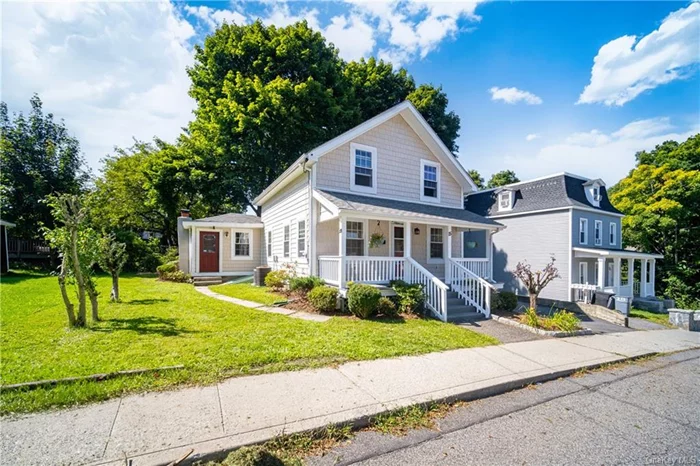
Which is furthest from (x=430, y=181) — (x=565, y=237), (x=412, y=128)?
(x=565, y=237)

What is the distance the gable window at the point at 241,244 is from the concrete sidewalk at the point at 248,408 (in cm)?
1315

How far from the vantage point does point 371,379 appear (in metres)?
4.35

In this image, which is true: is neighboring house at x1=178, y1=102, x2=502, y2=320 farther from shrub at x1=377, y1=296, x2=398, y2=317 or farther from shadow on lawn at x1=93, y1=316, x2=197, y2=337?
shadow on lawn at x1=93, y1=316, x2=197, y2=337

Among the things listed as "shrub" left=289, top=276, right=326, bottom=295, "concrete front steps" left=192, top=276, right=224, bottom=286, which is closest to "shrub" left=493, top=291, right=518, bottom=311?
"shrub" left=289, top=276, right=326, bottom=295

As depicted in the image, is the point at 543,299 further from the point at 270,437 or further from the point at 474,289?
the point at 270,437

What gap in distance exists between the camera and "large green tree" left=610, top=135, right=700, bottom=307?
20.1 metres

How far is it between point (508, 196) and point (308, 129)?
45.1 feet

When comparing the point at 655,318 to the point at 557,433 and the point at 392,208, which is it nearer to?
the point at 392,208

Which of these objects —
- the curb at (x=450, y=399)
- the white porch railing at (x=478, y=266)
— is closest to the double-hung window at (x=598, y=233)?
the white porch railing at (x=478, y=266)

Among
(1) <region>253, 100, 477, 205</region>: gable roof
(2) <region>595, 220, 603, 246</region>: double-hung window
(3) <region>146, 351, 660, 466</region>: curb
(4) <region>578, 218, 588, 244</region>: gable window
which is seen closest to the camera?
(3) <region>146, 351, 660, 466</region>: curb

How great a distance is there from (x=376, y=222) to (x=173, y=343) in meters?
8.05

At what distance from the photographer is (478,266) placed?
457 inches

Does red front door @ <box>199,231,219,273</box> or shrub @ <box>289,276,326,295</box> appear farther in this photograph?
red front door @ <box>199,231,219,273</box>

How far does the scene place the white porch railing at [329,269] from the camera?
961 cm
